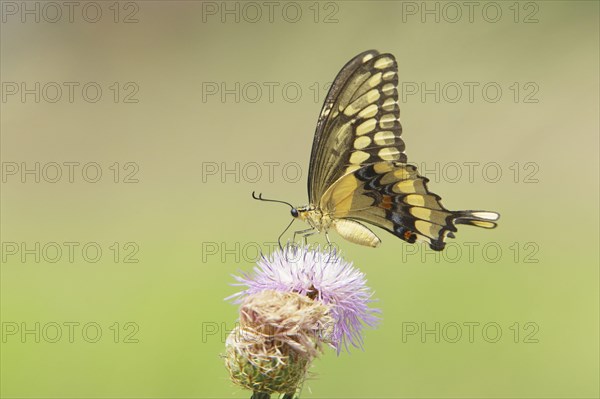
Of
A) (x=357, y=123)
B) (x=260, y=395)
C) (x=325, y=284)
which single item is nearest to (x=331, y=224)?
(x=357, y=123)

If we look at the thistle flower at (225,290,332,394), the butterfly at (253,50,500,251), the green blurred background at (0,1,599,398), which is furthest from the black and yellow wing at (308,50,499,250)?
the green blurred background at (0,1,599,398)

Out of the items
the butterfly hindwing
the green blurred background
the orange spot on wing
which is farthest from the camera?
the green blurred background

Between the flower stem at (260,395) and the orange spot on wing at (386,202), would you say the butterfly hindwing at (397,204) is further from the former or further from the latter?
the flower stem at (260,395)

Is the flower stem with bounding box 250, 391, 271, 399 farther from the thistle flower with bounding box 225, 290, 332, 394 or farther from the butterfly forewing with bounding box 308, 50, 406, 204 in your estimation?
the butterfly forewing with bounding box 308, 50, 406, 204

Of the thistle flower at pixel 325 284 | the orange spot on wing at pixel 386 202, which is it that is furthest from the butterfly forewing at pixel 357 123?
the thistle flower at pixel 325 284

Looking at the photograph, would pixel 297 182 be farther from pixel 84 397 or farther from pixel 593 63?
pixel 593 63
